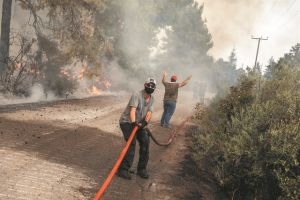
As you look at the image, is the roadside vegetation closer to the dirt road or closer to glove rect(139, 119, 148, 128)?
the dirt road

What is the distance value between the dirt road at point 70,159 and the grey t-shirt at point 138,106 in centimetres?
120

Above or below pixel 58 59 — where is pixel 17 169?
below

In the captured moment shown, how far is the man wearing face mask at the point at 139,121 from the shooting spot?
7.68m

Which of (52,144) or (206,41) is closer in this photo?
(52,144)

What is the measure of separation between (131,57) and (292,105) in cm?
2369

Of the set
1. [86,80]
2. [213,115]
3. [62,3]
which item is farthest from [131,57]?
[213,115]

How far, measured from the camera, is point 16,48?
3089 cm

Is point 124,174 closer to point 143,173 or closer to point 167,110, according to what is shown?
point 143,173

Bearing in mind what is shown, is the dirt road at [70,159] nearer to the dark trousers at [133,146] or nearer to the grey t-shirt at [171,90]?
the dark trousers at [133,146]

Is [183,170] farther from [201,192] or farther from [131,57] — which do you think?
[131,57]

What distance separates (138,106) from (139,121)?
0.30 meters

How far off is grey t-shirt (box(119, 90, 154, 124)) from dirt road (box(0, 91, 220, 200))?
1.20 m

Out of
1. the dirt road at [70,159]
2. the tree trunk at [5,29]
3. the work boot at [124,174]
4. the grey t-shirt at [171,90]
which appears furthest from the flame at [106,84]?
the work boot at [124,174]

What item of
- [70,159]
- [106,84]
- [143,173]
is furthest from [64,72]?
[143,173]
